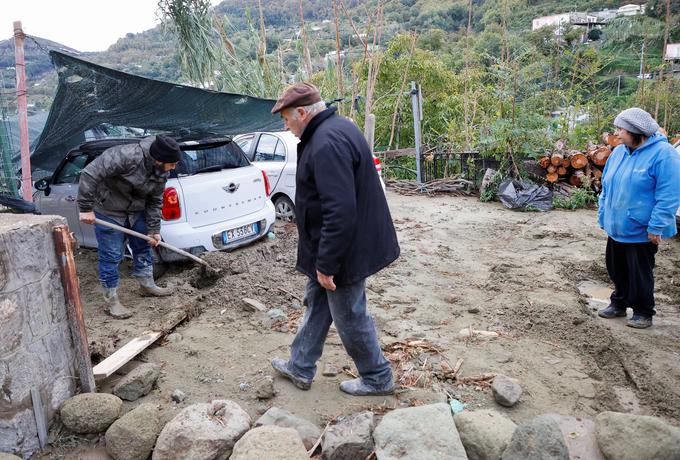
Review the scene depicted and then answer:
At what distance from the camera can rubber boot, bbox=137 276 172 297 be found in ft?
15.9

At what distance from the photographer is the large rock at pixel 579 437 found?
8.58 ft

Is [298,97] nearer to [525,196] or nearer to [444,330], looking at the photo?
[444,330]

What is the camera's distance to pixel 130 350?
353 centimetres

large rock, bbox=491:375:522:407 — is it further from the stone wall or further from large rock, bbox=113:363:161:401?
the stone wall

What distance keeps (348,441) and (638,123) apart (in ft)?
10.5

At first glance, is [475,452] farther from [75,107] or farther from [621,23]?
[621,23]

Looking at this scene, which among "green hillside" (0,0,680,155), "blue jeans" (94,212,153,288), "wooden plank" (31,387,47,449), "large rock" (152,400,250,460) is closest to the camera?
"large rock" (152,400,250,460)

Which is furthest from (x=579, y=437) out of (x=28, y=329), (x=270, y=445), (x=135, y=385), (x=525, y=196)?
(x=525, y=196)

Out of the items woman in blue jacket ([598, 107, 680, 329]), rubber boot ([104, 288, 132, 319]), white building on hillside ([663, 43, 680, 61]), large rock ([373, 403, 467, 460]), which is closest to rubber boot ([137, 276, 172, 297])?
rubber boot ([104, 288, 132, 319])

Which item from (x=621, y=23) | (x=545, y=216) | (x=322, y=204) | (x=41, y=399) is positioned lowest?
(x=545, y=216)

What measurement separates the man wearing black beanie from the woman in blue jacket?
3.67 metres

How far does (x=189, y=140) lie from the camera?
5574mm

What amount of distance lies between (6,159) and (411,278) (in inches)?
182

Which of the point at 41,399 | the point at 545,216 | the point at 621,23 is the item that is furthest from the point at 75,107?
the point at 621,23
